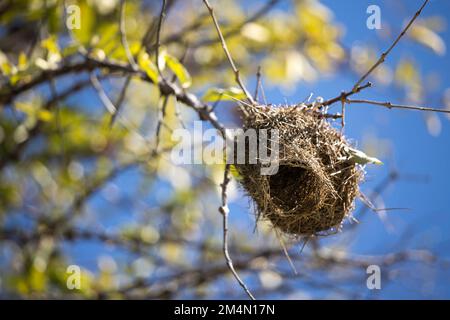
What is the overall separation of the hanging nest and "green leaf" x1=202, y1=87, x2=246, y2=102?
84 mm

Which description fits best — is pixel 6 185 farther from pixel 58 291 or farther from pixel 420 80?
pixel 420 80

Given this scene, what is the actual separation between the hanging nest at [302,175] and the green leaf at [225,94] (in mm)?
84

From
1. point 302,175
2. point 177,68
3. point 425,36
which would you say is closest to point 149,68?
point 177,68

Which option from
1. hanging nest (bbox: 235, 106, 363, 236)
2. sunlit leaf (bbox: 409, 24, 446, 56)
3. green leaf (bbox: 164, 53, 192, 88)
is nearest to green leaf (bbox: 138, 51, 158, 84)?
green leaf (bbox: 164, 53, 192, 88)

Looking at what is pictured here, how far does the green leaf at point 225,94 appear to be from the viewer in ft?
5.71

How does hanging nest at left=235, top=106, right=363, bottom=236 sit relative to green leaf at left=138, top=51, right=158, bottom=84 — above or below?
below

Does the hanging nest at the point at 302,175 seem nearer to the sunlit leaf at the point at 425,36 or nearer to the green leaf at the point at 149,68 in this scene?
the green leaf at the point at 149,68

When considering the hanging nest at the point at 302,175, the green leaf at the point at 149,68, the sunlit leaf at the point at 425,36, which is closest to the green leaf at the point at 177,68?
the green leaf at the point at 149,68

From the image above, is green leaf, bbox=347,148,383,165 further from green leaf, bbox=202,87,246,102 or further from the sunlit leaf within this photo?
the sunlit leaf

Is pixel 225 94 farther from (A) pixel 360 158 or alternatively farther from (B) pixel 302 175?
(A) pixel 360 158

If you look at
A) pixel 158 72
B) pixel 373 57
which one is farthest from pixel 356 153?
pixel 373 57

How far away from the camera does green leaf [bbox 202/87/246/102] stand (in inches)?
68.6

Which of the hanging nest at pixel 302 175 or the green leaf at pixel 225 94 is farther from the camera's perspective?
the green leaf at pixel 225 94

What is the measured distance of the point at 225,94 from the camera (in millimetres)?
1761
